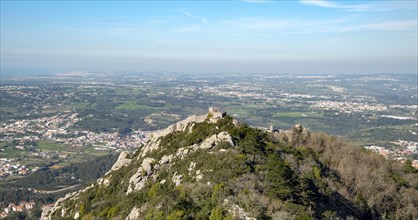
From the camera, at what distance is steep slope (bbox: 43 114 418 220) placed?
2239 cm

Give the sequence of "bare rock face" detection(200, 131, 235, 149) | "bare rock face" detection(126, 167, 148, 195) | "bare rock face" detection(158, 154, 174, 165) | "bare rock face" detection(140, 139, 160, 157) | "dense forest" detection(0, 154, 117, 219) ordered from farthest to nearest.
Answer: "dense forest" detection(0, 154, 117, 219)
"bare rock face" detection(140, 139, 160, 157)
"bare rock face" detection(158, 154, 174, 165)
"bare rock face" detection(200, 131, 235, 149)
"bare rock face" detection(126, 167, 148, 195)

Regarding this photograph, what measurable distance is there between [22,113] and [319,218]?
541 feet

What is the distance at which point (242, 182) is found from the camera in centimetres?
2417

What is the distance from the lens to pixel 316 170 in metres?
31.9

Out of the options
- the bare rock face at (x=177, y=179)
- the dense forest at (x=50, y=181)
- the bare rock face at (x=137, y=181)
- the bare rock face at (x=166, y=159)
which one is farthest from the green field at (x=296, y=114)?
the bare rock face at (x=177, y=179)

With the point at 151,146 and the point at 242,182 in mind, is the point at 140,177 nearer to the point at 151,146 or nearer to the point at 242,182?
the point at 151,146

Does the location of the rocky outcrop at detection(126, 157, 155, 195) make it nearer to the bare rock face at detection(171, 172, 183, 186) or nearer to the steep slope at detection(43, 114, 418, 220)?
the steep slope at detection(43, 114, 418, 220)

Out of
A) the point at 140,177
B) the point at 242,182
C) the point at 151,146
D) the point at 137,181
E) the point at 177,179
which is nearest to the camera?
the point at 242,182

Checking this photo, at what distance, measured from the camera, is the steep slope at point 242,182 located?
2239 centimetres

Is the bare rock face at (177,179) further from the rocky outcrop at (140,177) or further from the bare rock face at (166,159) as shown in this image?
the bare rock face at (166,159)

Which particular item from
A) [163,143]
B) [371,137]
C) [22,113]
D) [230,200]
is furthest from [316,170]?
[22,113]

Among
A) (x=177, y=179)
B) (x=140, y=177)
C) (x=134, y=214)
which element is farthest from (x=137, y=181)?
(x=134, y=214)

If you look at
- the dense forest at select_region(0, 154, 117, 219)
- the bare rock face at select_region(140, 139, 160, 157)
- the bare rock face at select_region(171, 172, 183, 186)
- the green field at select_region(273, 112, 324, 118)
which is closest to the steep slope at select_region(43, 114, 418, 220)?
the bare rock face at select_region(171, 172, 183, 186)

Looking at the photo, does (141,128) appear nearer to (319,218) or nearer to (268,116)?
(268,116)
